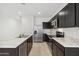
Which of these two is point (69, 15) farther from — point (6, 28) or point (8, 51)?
point (6, 28)

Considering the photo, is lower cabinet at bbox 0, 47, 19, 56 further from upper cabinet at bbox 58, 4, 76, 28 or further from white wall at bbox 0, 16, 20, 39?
upper cabinet at bbox 58, 4, 76, 28

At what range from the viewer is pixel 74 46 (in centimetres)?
236

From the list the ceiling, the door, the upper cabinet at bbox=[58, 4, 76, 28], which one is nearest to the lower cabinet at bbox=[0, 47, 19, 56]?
the upper cabinet at bbox=[58, 4, 76, 28]

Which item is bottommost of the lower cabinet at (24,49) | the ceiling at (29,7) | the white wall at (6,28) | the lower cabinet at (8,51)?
the lower cabinet at (24,49)

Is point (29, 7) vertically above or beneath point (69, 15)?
above

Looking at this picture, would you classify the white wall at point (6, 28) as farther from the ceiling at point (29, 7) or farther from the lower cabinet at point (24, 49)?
the lower cabinet at point (24, 49)

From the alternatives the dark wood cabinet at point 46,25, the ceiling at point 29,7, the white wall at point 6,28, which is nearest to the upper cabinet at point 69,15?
the ceiling at point 29,7

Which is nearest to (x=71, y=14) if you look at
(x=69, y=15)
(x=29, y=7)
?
(x=69, y=15)

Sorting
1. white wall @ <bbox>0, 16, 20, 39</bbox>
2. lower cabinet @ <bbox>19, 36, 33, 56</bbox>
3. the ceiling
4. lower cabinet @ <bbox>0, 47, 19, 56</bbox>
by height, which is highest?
the ceiling

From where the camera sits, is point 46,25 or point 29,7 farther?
point 46,25

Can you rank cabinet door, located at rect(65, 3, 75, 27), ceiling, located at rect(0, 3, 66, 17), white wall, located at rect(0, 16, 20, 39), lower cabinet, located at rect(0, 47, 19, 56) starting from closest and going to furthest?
lower cabinet, located at rect(0, 47, 19, 56)
cabinet door, located at rect(65, 3, 75, 27)
white wall, located at rect(0, 16, 20, 39)
ceiling, located at rect(0, 3, 66, 17)

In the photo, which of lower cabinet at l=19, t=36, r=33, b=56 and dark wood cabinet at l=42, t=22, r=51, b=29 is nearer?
lower cabinet at l=19, t=36, r=33, b=56

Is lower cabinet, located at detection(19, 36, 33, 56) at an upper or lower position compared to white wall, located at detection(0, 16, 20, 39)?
lower

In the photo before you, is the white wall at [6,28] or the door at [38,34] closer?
the white wall at [6,28]
